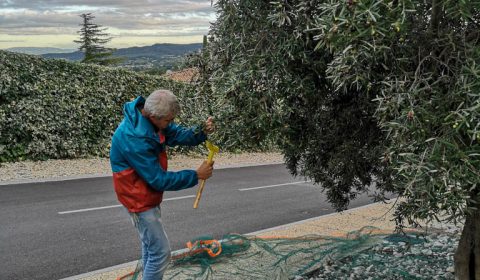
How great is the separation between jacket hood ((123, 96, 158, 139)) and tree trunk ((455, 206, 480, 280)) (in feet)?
8.61

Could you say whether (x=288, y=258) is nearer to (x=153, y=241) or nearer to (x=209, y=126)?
(x=153, y=241)

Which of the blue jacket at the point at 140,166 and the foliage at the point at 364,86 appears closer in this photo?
the foliage at the point at 364,86

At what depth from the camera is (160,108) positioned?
12.7ft

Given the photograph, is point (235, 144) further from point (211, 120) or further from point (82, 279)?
point (82, 279)

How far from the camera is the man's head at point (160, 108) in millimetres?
3871

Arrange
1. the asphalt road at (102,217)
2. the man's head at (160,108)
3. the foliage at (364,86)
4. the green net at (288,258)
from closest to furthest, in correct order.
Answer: the foliage at (364,86), the man's head at (160,108), the green net at (288,258), the asphalt road at (102,217)

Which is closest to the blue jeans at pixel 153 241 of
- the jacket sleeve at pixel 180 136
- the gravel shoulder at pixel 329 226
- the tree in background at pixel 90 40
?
the jacket sleeve at pixel 180 136

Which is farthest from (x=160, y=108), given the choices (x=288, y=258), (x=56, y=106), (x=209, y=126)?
(x=56, y=106)

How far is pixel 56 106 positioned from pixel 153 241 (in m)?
10.2

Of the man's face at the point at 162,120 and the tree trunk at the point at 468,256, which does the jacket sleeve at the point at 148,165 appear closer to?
the man's face at the point at 162,120

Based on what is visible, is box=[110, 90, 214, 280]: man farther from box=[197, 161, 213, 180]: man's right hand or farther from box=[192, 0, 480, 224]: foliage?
box=[192, 0, 480, 224]: foliage

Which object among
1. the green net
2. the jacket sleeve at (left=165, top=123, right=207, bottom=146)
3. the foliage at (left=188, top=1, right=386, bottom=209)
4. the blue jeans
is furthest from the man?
the green net

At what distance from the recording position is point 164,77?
1580cm

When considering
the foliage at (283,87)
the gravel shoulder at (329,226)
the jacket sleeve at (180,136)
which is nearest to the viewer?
the foliage at (283,87)
